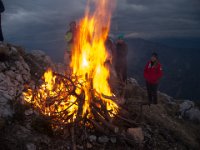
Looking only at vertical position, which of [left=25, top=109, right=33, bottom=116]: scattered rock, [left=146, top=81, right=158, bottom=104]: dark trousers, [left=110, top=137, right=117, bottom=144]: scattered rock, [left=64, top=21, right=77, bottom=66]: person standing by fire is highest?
[left=64, top=21, right=77, bottom=66]: person standing by fire

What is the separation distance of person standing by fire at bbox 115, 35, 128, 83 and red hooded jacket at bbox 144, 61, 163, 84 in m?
1.36

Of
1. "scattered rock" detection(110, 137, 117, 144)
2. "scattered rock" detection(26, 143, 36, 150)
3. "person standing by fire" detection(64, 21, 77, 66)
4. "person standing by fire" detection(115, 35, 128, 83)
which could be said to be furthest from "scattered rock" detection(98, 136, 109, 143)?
"person standing by fire" detection(64, 21, 77, 66)

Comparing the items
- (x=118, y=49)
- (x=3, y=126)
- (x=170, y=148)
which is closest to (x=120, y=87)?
(x=118, y=49)

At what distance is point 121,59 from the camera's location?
1623cm

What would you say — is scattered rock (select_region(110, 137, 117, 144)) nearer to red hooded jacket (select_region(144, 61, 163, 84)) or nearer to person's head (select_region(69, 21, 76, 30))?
red hooded jacket (select_region(144, 61, 163, 84))

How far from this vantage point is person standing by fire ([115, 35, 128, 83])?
16.1 metres

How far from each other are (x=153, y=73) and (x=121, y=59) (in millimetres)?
1878

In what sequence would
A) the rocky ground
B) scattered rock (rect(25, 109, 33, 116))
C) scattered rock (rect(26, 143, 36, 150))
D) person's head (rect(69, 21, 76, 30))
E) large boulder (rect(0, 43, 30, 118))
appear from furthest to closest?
1. person's head (rect(69, 21, 76, 30))
2. scattered rock (rect(25, 109, 33, 116))
3. large boulder (rect(0, 43, 30, 118))
4. the rocky ground
5. scattered rock (rect(26, 143, 36, 150))

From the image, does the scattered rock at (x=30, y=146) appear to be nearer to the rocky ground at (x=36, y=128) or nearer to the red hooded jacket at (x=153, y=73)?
the rocky ground at (x=36, y=128)

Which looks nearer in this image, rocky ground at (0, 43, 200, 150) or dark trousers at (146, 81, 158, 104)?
rocky ground at (0, 43, 200, 150)

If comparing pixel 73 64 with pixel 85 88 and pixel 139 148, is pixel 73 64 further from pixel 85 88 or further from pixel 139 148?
pixel 139 148

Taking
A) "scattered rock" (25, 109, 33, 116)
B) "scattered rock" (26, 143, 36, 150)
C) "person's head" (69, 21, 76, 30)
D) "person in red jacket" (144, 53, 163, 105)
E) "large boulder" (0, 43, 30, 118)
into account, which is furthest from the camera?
"person's head" (69, 21, 76, 30)

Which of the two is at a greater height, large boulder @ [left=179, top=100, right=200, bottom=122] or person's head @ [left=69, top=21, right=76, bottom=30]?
person's head @ [left=69, top=21, right=76, bottom=30]

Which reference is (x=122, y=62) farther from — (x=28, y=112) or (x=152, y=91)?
(x=28, y=112)
